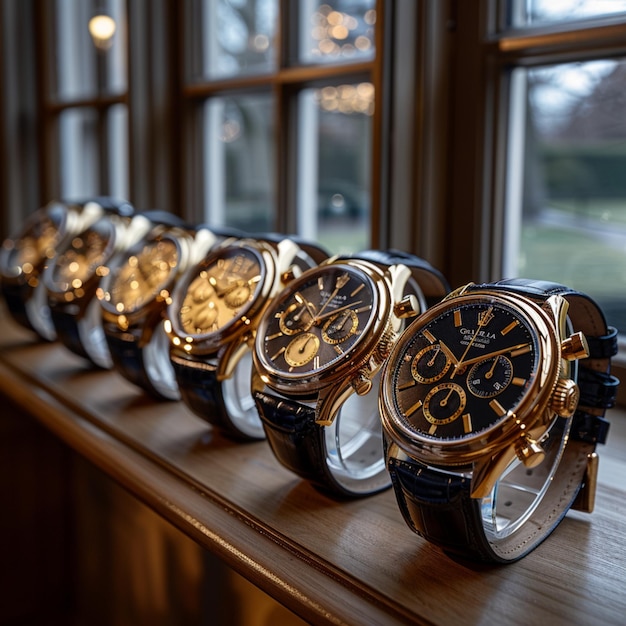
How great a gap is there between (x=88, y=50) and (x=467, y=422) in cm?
201

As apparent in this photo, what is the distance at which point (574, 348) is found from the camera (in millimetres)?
695

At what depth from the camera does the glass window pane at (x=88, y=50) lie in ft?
7.18

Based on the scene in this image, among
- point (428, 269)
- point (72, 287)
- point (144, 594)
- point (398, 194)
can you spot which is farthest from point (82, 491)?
point (428, 269)

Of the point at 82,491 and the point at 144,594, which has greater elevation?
the point at 82,491

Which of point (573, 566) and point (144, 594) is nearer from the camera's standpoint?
point (573, 566)

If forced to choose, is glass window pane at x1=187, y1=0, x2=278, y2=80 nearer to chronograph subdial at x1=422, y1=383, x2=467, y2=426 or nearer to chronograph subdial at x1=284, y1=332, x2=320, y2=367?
chronograph subdial at x1=284, y1=332, x2=320, y2=367

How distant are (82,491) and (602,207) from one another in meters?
1.31

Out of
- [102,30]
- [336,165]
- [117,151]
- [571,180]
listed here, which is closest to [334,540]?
[571,180]

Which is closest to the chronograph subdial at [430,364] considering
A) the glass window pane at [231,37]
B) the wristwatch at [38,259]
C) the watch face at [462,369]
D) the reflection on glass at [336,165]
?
the watch face at [462,369]

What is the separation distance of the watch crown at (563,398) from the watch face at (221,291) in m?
0.42

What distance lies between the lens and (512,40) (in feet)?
3.70

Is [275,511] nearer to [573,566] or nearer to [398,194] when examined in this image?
[573,566]

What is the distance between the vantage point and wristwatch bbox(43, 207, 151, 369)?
1.37 m

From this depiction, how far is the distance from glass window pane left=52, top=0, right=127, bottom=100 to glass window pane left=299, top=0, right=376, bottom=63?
733mm
